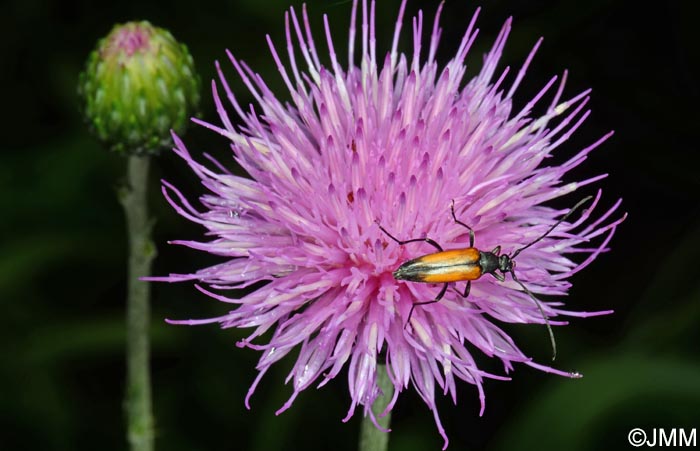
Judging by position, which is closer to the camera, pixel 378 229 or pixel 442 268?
pixel 442 268

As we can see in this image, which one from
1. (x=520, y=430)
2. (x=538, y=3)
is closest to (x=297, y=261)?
(x=520, y=430)

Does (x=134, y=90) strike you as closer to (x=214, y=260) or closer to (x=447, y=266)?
(x=214, y=260)

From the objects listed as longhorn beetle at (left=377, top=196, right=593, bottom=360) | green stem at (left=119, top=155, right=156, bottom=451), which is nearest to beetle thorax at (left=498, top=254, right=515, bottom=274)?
longhorn beetle at (left=377, top=196, right=593, bottom=360)

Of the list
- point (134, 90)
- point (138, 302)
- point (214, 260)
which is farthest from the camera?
point (214, 260)

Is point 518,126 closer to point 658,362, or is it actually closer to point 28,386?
point 658,362

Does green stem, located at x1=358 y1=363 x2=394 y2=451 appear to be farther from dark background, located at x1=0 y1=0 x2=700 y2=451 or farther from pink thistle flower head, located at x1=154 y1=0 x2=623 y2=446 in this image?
dark background, located at x1=0 y1=0 x2=700 y2=451

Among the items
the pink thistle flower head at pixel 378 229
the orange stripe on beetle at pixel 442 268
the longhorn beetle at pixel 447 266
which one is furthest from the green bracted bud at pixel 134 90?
the orange stripe on beetle at pixel 442 268

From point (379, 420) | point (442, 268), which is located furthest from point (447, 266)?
point (379, 420)
